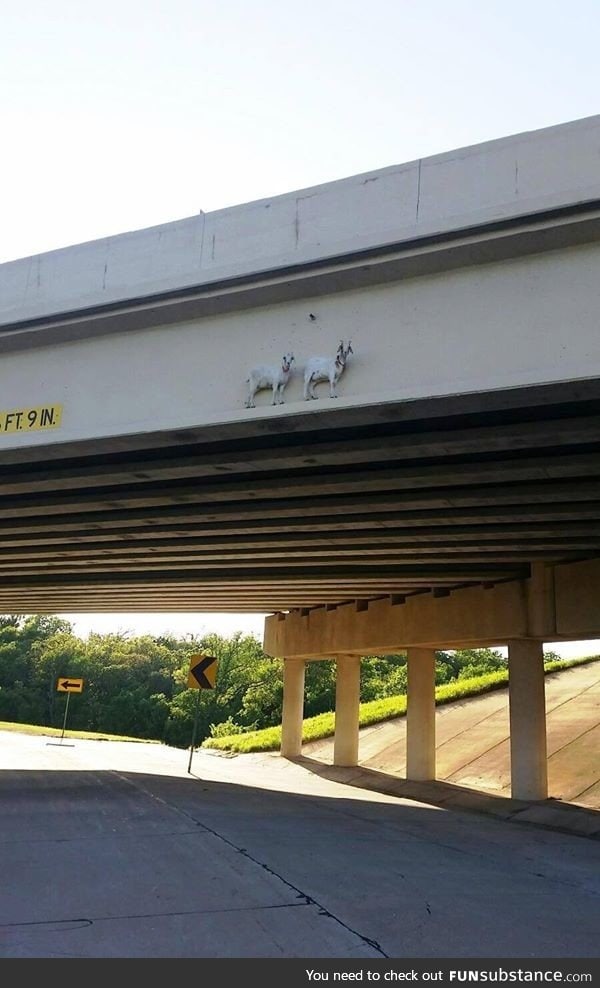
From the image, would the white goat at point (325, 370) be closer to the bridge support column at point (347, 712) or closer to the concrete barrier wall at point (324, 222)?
the concrete barrier wall at point (324, 222)

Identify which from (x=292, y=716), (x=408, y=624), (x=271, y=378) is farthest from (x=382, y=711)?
(x=271, y=378)

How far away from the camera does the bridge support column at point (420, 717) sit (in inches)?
847

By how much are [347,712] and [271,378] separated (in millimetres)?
18839

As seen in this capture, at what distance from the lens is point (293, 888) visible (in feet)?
24.5

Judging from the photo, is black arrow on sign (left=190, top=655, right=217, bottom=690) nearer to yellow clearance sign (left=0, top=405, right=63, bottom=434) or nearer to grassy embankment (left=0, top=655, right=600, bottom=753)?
yellow clearance sign (left=0, top=405, right=63, bottom=434)

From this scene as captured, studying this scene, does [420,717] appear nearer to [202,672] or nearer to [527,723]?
[527,723]

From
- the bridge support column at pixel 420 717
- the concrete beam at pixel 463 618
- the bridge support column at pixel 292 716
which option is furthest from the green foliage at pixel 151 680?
the bridge support column at pixel 420 717

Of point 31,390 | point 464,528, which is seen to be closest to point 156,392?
point 31,390

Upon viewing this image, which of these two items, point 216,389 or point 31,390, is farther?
point 31,390

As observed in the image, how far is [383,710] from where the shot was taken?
111 feet

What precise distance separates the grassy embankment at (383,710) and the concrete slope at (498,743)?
0.46 meters

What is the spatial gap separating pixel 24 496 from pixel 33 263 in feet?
14.8

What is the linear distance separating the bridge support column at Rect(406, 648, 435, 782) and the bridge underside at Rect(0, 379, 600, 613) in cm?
244
